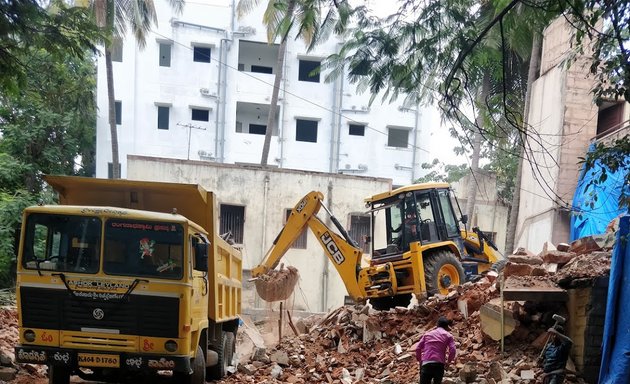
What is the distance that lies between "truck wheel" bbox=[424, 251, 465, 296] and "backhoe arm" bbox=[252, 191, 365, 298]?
155cm

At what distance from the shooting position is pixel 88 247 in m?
7.34

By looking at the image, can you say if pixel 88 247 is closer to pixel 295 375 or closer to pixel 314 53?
pixel 295 375

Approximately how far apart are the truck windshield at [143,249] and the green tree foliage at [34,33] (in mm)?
2082

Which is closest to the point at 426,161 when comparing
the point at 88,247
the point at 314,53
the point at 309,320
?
the point at 314,53

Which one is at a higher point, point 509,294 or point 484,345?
point 509,294

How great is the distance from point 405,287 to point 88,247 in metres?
7.37

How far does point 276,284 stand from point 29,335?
6.96 metres

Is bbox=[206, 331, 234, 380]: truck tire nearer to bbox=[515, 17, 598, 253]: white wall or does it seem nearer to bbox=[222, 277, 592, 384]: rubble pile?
bbox=[222, 277, 592, 384]: rubble pile

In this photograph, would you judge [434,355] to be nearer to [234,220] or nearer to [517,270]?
[517,270]

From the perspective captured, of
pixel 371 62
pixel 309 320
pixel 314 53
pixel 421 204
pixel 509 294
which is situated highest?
pixel 314 53

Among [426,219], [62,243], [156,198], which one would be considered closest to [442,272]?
[426,219]

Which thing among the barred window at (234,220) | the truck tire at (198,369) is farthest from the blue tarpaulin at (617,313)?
the barred window at (234,220)

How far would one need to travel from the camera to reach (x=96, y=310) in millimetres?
7227

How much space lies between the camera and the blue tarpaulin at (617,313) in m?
7.04
